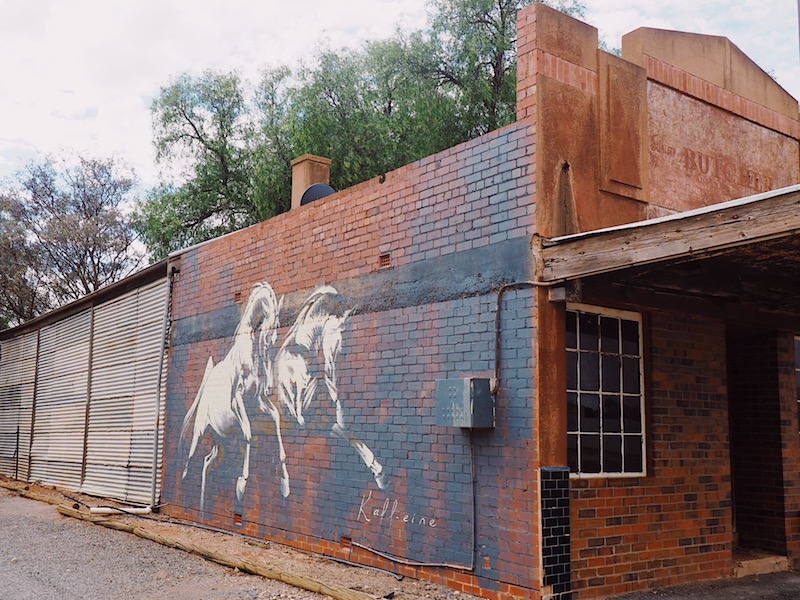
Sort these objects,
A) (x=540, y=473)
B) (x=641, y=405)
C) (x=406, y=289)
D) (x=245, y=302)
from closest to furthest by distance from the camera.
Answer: (x=540, y=473) → (x=641, y=405) → (x=406, y=289) → (x=245, y=302)

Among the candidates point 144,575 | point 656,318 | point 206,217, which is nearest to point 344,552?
point 144,575

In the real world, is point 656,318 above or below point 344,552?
above

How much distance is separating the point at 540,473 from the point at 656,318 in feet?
6.65

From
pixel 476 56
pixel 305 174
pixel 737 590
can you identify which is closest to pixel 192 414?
pixel 305 174

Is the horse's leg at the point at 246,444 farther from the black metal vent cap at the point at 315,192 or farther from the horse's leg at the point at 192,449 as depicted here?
the black metal vent cap at the point at 315,192

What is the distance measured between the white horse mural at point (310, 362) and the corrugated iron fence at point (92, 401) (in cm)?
334

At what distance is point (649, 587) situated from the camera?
22.6 feet

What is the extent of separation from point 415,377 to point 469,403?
108 cm

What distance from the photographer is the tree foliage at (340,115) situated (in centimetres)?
2014

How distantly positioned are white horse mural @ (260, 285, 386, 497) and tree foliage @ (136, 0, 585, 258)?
464 inches

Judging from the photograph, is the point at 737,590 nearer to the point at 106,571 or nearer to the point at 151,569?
the point at 151,569

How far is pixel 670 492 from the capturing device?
7270mm

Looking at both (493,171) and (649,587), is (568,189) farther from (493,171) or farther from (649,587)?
(649,587)

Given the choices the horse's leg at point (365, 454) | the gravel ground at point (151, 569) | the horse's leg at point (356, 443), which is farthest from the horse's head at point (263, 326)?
the gravel ground at point (151, 569)
